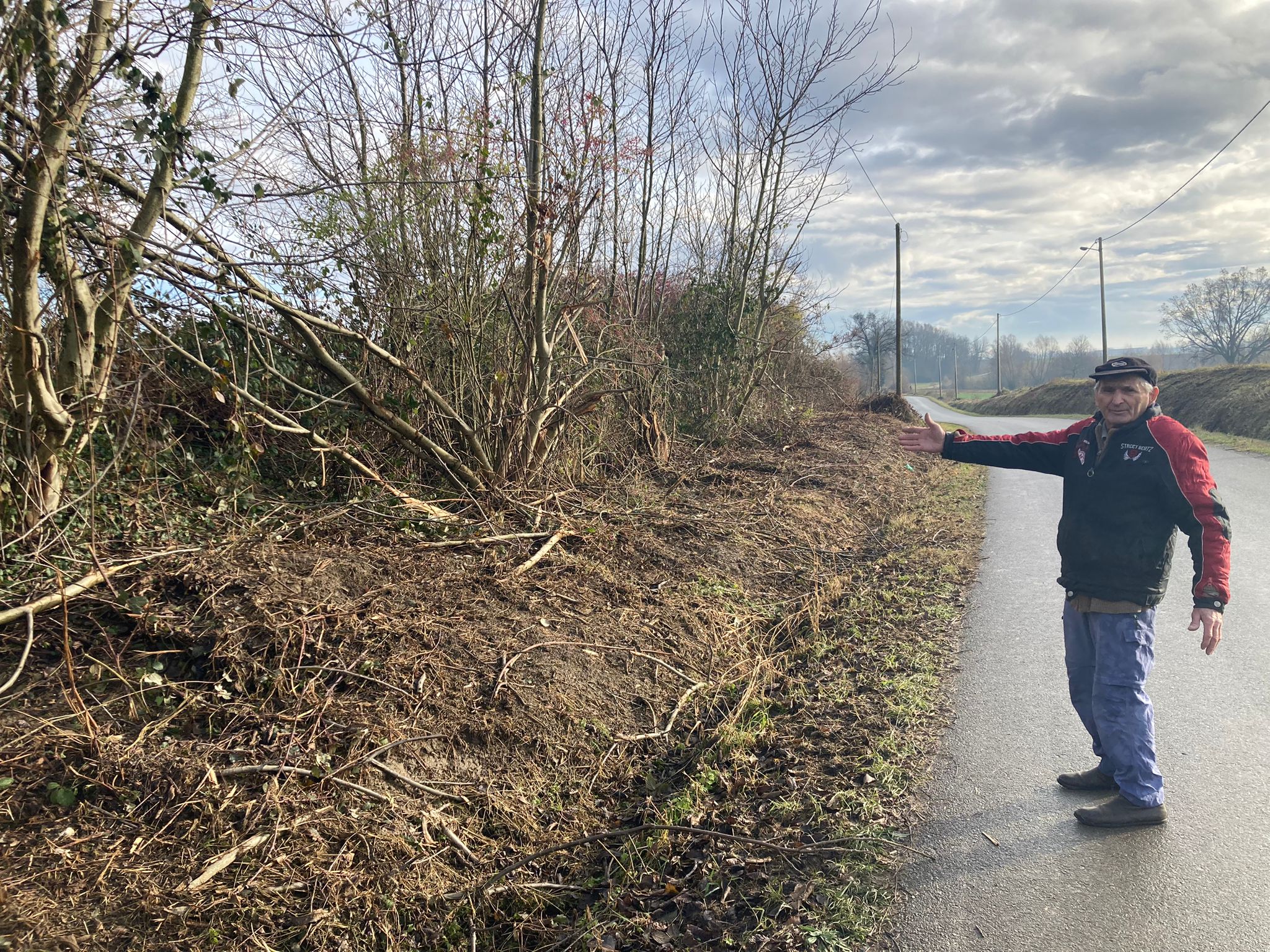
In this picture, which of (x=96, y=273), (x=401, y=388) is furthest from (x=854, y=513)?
(x=96, y=273)

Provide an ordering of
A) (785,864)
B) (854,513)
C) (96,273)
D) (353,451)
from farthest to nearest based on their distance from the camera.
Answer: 1. (854,513)
2. (353,451)
3. (96,273)
4. (785,864)

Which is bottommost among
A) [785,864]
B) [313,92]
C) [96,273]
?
[785,864]

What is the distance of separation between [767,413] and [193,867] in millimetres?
13808

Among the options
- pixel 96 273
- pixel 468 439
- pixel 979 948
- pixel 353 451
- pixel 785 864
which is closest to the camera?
pixel 979 948

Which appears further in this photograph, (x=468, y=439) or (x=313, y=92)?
(x=313, y=92)

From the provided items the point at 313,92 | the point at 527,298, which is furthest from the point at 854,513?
the point at 313,92

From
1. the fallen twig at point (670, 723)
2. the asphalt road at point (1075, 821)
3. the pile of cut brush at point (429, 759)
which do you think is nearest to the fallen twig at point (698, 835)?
the pile of cut brush at point (429, 759)

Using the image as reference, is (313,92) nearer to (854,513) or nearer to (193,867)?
(193,867)

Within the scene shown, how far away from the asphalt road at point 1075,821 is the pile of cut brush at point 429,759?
0.28 m

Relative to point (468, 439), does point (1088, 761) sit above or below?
below

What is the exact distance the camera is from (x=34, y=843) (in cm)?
253

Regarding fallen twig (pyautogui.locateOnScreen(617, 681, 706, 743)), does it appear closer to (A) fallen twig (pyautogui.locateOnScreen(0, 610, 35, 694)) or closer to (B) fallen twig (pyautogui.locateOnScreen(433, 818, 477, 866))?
(B) fallen twig (pyautogui.locateOnScreen(433, 818, 477, 866))

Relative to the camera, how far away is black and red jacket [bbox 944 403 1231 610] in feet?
10.4

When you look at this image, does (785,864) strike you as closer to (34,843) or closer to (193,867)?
(193,867)
